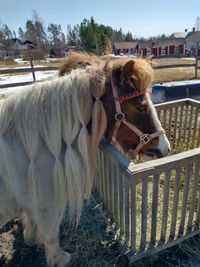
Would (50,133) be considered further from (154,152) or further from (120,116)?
(154,152)

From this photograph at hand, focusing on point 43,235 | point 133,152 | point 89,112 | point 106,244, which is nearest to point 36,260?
point 43,235

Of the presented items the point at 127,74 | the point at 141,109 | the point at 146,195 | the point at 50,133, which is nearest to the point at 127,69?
the point at 127,74

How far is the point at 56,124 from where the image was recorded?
4.58 feet

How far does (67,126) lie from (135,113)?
1.45 ft

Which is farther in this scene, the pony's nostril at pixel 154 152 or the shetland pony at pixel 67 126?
the pony's nostril at pixel 154 152

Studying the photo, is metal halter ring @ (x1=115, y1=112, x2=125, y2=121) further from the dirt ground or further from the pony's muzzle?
the dirt ground

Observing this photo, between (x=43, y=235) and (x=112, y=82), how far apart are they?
1.25 m

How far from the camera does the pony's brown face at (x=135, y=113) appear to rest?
139 centimetres

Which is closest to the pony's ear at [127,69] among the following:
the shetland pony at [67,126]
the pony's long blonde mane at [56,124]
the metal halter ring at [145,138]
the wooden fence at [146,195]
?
the shetland pony at [67,126]

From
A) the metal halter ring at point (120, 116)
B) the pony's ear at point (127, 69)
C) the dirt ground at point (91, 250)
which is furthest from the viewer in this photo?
the dirt ground at point (91, 250)

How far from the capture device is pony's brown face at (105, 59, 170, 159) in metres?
1.39

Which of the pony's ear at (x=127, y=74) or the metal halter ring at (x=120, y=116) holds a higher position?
the pony's ear at (x=127, y=74)

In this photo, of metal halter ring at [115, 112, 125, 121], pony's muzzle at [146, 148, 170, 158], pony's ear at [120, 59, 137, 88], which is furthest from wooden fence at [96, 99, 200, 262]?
pony's ear at [120, 59, 137, 88]

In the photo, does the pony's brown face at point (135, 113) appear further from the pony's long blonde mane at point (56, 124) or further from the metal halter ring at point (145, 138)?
the pony's long blonde mane at point (56, 124)
